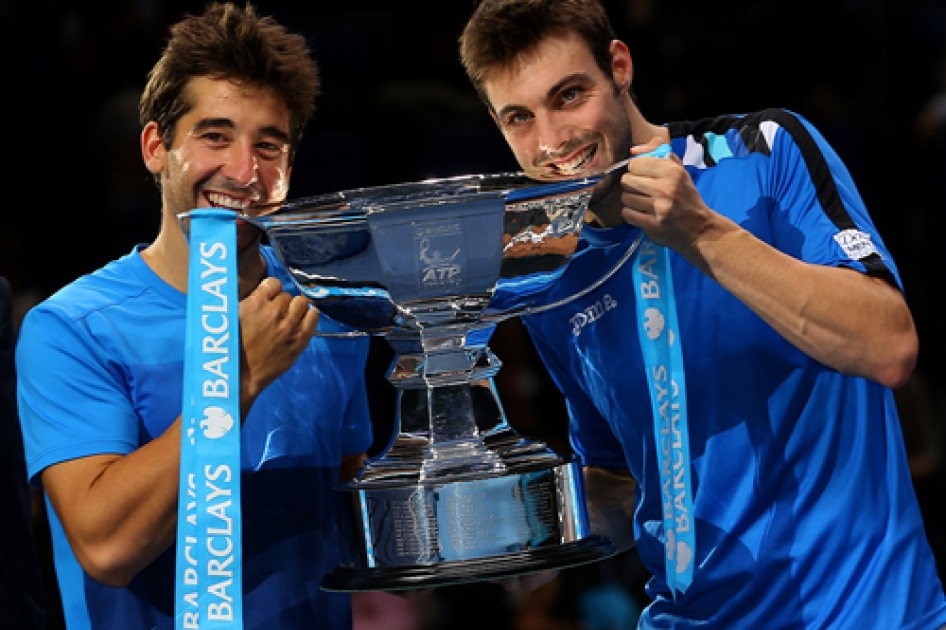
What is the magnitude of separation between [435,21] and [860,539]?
3132 mm

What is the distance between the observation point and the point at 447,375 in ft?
5.63

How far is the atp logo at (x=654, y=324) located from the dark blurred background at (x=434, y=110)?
194 cm

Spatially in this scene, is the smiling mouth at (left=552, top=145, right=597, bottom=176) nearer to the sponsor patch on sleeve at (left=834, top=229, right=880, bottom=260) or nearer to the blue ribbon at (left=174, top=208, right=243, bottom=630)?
the sponsor patch on sleeve at (left=834, top=229, right=880, bottom=260)

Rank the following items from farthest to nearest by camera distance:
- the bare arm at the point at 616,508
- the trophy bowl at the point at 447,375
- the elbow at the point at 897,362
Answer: the bare arm at the point at 616,508, the elbow at the point at 897,362, the trophy bowl at the point at 447,375

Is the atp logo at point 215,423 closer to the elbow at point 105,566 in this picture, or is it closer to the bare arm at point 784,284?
the elbow at point 105,566

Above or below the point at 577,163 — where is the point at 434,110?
above

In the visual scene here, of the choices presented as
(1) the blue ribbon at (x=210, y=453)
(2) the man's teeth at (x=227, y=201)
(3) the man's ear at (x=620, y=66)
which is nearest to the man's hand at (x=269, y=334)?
(1) the blue ribbon at (x=210, y=453)

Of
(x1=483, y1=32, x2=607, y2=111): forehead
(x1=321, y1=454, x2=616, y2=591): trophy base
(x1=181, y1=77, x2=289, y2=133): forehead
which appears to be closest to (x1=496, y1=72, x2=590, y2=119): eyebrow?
(x1=483, y1=32, x2=607, y2=111): forehead

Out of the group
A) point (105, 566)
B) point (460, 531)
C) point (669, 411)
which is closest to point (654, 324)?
point (669, 411)

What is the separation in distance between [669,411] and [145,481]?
2.35 ft

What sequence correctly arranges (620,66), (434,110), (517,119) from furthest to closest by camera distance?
(434,110)
(620,66)
(517,119)

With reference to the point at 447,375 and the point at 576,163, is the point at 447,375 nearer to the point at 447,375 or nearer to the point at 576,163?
the point at 447,375

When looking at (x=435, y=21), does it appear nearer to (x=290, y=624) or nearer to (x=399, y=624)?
(x=399, y=624)

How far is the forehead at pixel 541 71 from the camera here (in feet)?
6.93
